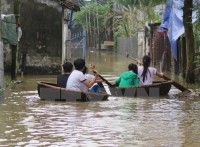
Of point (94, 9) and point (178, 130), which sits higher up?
point (94, 9)

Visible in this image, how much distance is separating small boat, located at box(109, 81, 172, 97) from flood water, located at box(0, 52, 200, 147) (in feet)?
0.86

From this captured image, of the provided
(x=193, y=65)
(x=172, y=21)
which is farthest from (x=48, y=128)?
(x=172, y=21)

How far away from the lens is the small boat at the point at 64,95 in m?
11.3

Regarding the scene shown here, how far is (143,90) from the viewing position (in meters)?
12.6

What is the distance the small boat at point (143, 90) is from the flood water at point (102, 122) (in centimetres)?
26

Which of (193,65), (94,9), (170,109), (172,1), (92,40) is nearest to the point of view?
(170,109)

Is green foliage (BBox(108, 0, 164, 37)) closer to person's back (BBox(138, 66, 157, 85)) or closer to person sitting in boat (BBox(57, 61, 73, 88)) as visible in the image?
person's back (BBox(138, 66, 157, 85))

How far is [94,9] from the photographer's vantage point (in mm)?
57188

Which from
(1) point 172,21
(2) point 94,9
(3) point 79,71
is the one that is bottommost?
(3) point 79,71

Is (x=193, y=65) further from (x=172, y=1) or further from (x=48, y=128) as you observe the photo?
(x=48, y=128)

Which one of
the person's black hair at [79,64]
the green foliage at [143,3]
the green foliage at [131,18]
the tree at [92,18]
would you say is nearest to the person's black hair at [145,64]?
the person's black hair at [79,64]

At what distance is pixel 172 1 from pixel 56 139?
11481mm

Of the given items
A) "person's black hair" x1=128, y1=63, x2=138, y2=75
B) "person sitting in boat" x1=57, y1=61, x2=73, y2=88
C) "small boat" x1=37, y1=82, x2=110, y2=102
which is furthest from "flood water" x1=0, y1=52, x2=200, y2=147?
"person's black hair" x1=128, y1=63, x2=138, y2=75

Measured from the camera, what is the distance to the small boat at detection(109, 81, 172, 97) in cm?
1250
